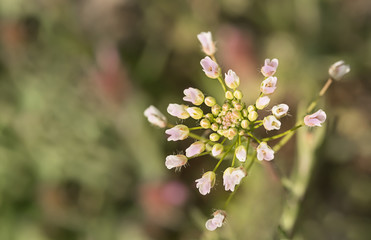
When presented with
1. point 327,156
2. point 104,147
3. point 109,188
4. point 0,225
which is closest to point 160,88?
point 104,147

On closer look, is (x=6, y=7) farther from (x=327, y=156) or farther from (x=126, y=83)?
(x=327, y=156)

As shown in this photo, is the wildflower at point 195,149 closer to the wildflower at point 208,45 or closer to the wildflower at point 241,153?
the wildflower at point 241,153

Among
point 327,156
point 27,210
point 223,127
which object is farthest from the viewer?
point 27,210

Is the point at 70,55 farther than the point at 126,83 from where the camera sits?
Yes

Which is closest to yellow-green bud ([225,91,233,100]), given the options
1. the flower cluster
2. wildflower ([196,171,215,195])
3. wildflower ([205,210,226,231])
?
the flower cluster

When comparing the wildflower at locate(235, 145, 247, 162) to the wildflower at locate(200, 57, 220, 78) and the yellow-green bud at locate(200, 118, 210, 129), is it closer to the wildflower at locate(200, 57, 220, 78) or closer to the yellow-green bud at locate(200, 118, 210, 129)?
the yellow-green bud at locate(200, 118, 210, 129)

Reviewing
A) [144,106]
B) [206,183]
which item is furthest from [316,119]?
[144,106]
